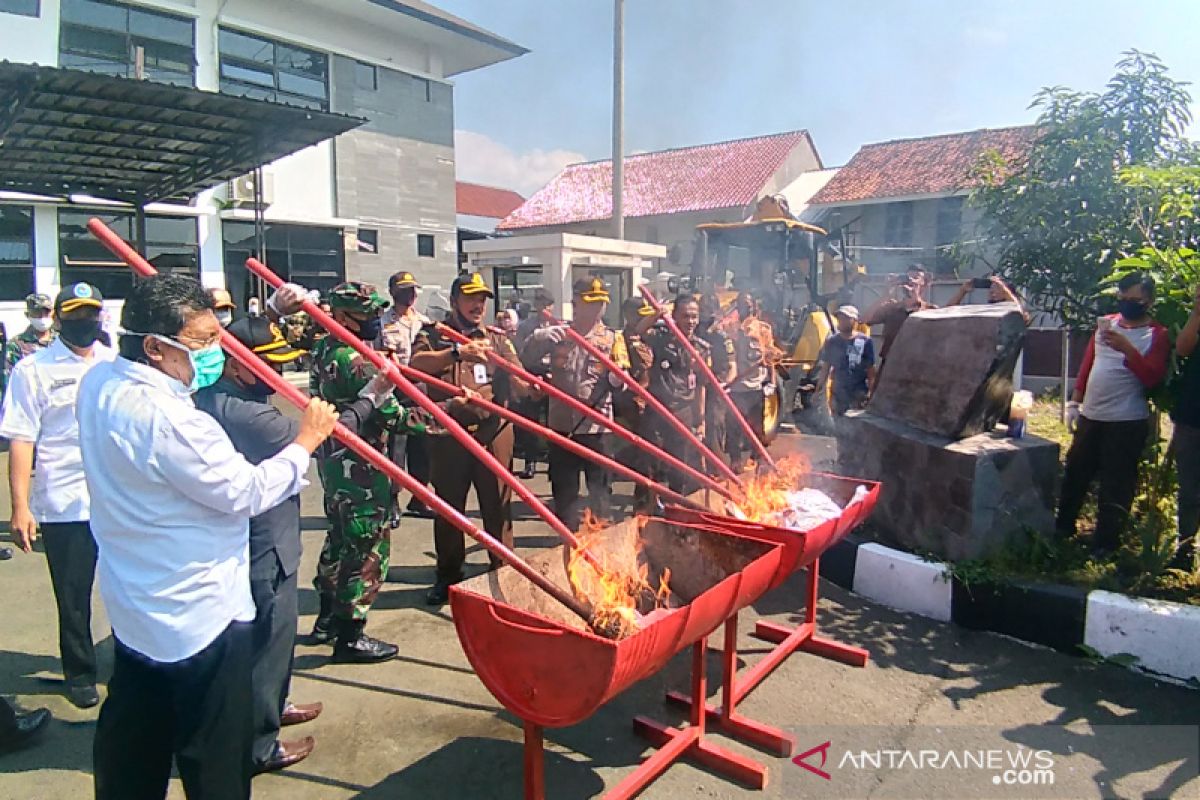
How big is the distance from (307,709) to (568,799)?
138cm

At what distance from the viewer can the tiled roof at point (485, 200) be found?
38375 mm

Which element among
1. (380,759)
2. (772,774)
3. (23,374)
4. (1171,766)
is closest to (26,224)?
(23,374)

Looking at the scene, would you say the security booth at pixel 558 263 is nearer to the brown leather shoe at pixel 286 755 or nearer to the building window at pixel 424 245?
the building window at pixel 424 245

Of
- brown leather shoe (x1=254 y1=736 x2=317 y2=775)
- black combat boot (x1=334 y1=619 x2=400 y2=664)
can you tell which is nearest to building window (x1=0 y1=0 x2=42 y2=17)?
black combat boot (x1=334 y1=619 x2=400 y2=664)

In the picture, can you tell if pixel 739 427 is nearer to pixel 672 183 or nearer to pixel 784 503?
pixel 784 503

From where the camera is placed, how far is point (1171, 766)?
2.98 metres

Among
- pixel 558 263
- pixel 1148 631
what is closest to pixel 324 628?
pixel 1148 631

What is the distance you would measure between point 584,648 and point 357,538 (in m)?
1.90

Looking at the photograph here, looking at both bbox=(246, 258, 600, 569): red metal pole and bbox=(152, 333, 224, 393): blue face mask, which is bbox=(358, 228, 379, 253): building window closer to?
bbox=(246, 258, 600, 569): red metal pole

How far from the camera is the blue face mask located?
2.22 meters

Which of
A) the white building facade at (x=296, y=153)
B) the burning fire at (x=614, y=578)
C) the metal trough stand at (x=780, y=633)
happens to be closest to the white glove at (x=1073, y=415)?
the metal trough stand at (x=780, y=633)

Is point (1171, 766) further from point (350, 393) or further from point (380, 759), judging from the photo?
point (350, 393)

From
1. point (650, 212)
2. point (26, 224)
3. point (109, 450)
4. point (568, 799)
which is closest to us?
point (109, 450)

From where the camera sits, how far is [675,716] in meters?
3.52
